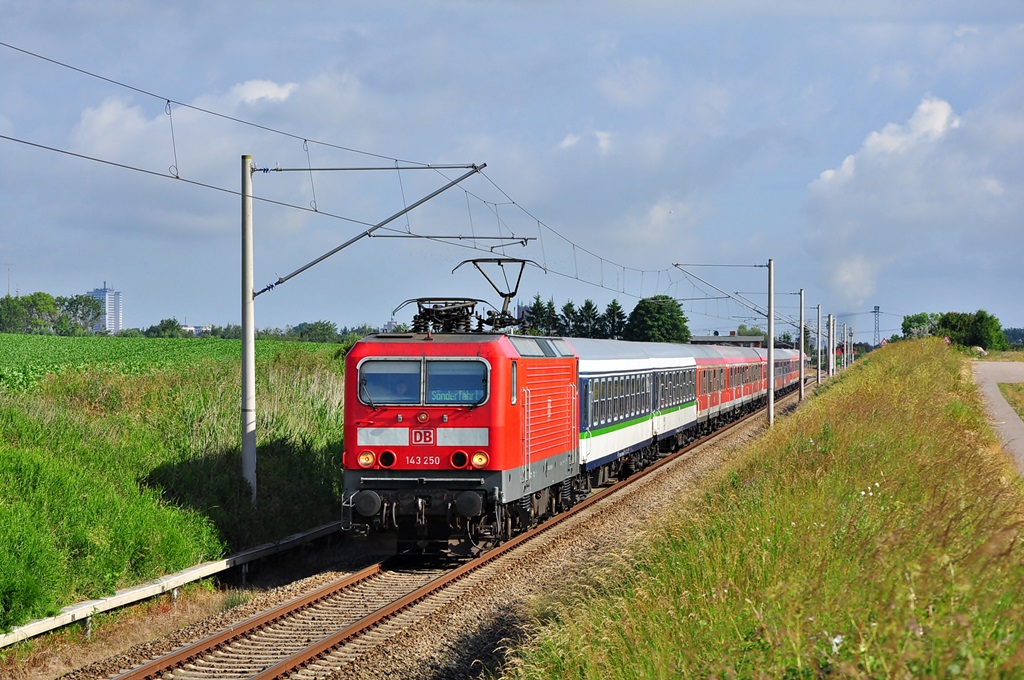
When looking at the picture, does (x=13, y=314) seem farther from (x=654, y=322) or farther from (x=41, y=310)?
(x=654, y=322)

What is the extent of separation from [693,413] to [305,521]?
18.9 meters

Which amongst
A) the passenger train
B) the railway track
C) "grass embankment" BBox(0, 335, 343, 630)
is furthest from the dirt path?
"grass embankment" BBox(0, 335, 343, 630)

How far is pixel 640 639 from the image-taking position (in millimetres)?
7504

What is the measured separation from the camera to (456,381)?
1485 cm

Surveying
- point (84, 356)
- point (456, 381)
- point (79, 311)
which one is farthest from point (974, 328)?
point (79, 311)

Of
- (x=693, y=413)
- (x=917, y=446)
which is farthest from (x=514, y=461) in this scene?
(x=693, y=413)

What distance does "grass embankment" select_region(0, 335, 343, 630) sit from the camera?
12.5 m

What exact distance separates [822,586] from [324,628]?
6943 millimetres

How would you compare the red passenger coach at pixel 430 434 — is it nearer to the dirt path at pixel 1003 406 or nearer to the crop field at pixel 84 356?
the dirt path at pixel 1003 406

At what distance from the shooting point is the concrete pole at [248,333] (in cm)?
1677

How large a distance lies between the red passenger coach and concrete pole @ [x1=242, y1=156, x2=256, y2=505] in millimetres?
2533

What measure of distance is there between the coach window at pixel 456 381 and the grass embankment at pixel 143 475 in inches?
154

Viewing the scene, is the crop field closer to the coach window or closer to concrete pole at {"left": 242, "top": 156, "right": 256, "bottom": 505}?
concrete pole at {"left": 242, "top": 156, "right": 256, "bottom": 505}

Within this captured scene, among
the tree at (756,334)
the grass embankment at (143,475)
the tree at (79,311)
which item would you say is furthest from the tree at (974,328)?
the tree at (79,311)
